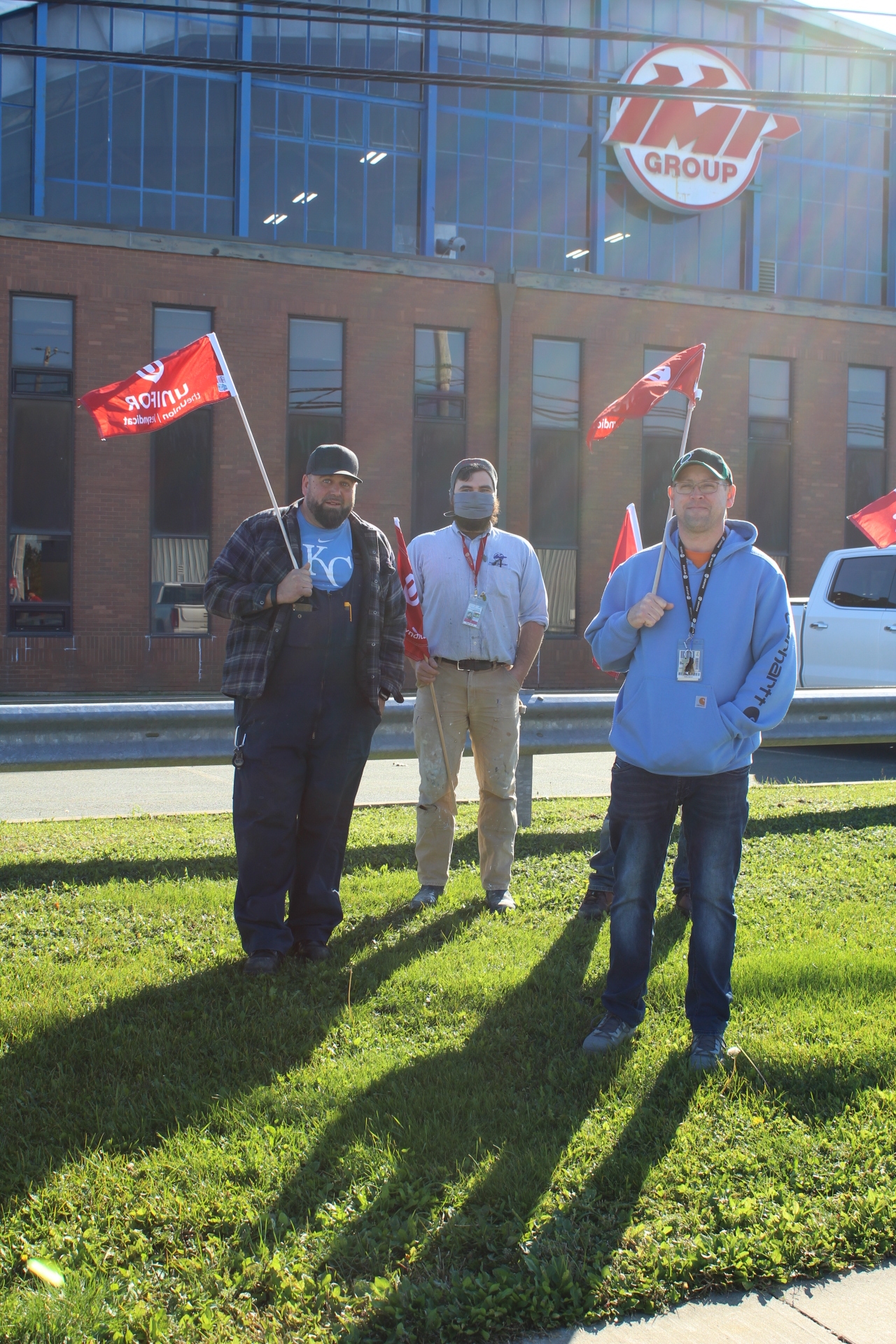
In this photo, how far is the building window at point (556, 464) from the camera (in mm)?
24438

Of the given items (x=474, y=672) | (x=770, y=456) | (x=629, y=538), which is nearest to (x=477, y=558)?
(x=474, y=672)

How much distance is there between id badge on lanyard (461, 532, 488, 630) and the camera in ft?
18.3

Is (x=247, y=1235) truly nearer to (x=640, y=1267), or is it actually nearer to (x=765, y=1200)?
(x=640, y=1267)

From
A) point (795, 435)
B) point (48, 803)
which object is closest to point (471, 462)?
point (48, 803)

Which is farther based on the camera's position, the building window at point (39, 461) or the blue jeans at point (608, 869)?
the building window at point (39, 461)

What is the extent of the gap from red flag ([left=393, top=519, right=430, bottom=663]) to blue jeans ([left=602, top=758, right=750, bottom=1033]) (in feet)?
5.80

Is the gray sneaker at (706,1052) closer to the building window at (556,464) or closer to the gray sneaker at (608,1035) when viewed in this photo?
the gray sneaker at (608,1035)

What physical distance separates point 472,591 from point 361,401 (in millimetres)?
18303

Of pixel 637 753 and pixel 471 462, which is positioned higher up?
pixel 471 462

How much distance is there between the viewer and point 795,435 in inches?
1032

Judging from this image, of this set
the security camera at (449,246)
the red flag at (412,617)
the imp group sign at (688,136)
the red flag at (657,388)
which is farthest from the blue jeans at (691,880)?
the imp group sign at (688,136)

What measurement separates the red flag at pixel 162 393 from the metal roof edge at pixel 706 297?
772 inches

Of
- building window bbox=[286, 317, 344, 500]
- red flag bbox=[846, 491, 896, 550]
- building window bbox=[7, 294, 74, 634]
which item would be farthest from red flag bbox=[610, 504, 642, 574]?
building window bbox=[7, 294, 74, 634]

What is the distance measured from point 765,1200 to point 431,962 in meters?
1.96
